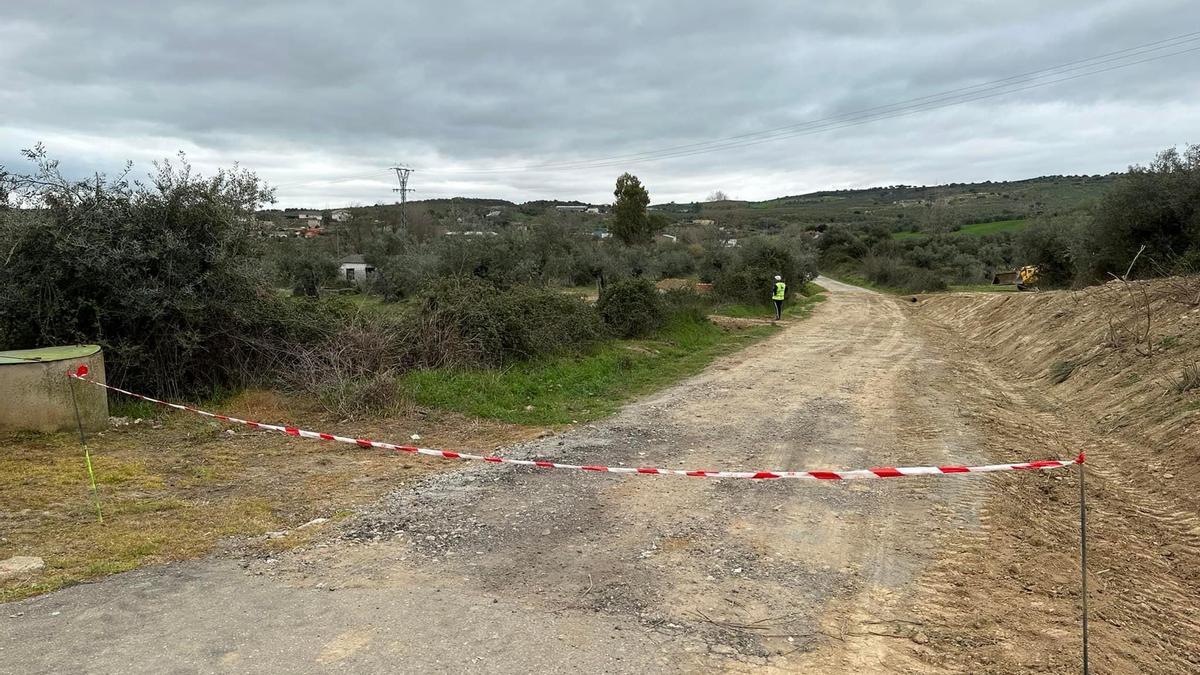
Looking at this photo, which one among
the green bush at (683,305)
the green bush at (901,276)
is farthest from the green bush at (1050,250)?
the green bush at (683,305)

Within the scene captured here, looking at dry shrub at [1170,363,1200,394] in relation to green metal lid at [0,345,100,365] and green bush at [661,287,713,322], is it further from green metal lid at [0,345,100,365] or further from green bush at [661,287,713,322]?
green metal lid at [0,345,100,365]

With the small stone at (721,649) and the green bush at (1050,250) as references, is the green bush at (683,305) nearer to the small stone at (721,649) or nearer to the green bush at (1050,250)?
the small stone at (721,649)

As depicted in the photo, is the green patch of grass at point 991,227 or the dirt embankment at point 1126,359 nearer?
the dirt embankment at point 1126,359

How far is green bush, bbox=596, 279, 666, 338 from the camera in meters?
18.1

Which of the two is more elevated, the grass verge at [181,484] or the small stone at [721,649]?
the grass verge at [181,484]

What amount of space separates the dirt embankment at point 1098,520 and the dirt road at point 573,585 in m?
0.17

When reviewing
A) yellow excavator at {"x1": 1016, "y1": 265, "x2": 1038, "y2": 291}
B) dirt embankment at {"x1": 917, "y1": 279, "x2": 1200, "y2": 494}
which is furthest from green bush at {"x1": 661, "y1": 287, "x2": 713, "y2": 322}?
yellow excavator at {"x1": 1016, "y1": 265, "x2": 1038, "y2": 291}

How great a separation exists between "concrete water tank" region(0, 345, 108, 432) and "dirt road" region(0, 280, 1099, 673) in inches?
178

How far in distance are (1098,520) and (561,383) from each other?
7.80 meters

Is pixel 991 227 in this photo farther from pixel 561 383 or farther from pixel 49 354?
pixel 49 354

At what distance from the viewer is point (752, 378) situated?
43.7 feet

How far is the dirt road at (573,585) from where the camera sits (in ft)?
12.1

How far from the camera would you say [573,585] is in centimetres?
451

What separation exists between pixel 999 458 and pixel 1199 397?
105 inches
